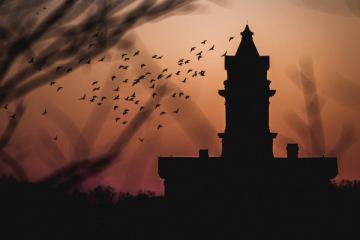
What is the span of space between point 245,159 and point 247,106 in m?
3.51

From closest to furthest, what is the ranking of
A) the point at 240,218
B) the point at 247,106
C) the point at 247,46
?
the point at 240,218, the point at 247,106, the point at 247,46

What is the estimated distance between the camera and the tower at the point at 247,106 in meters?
40.7

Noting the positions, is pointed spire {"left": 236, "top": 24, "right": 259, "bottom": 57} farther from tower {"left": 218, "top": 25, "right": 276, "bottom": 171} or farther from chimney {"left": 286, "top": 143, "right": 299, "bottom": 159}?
chimney {"left": 286, "top": 143, "right": 299, "bottom": 159}

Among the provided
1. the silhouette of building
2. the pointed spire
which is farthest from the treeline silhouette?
the pointed spire

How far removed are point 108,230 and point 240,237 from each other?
13.3m

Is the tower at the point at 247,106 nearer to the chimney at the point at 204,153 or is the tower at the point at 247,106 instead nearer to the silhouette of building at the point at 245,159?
the silhouette of building at the point at 245,159

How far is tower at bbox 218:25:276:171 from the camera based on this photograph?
40.7 m

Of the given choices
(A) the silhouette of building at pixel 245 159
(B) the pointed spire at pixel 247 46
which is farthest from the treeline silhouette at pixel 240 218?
(B) the pointed spire at pixel 247 46

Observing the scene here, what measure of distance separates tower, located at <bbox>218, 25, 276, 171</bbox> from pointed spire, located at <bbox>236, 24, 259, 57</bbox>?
0.06 meters

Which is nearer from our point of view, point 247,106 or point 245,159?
Answer: point 245,159

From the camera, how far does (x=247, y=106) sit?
4094 centimetres

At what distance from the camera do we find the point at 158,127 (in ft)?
23.5

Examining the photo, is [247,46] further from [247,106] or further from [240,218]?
[240,218]

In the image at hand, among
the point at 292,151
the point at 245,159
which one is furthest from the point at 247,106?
the point at 292,151
